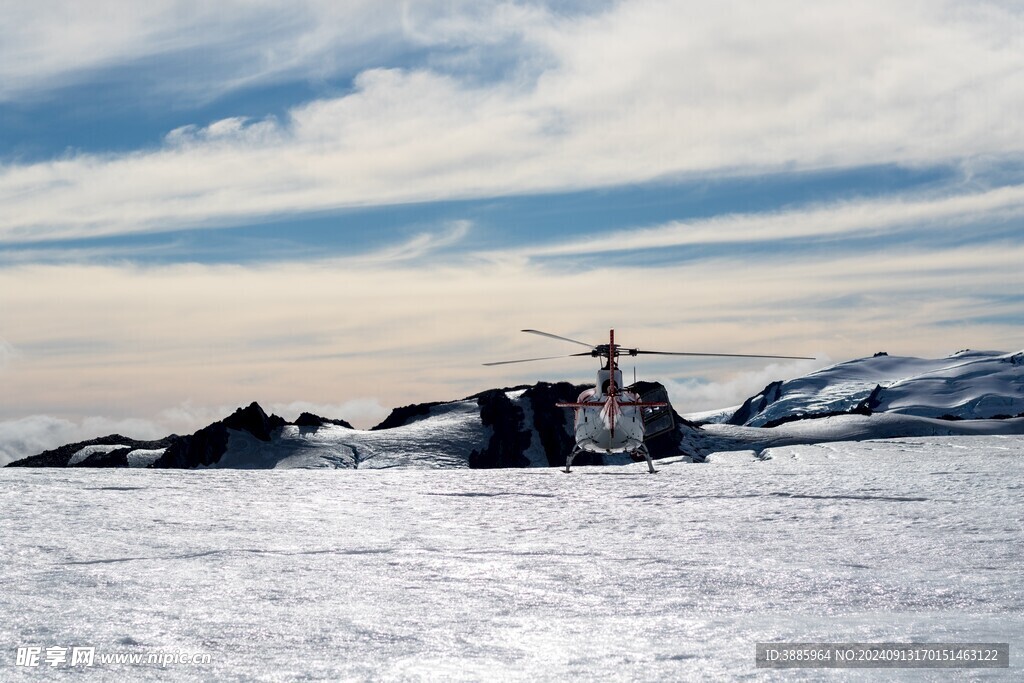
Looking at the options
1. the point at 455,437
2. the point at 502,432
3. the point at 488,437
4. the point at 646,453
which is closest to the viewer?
the point at 646,453

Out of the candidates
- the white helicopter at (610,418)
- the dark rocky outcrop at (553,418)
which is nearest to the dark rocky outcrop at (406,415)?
the dark rocky outcrop at (553,418)

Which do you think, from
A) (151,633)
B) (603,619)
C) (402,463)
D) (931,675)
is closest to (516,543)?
(603,619)

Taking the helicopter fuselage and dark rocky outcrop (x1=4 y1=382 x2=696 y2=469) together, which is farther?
dark rocky outcrop (x1=4 y1=382 x2=696 y2=469)

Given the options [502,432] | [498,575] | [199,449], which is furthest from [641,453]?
[502,432]

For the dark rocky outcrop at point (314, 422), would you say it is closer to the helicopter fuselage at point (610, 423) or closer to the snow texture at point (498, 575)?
the helicopter fuselage at point (610, 423)

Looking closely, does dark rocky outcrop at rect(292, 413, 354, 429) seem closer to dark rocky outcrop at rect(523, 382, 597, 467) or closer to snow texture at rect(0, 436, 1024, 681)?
dark rocky outcrop at rect(523, 382, 597, 467)

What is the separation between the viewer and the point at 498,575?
12.2 meters

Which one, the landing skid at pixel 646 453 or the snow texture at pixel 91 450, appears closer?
the landing skid at pixel 646 453

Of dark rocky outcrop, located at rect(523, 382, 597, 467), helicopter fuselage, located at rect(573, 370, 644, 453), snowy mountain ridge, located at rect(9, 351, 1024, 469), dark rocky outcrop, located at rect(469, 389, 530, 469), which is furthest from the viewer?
dark rocky outcrop, located at rect(523, 382, 597, 467)

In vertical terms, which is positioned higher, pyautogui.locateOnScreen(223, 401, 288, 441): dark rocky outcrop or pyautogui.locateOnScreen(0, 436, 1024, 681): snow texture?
pyautogui.locateOnScreen(223, 401, 288, 441): dark rocky outcrop

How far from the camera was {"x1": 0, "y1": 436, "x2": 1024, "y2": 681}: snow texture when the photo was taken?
890 centimetres

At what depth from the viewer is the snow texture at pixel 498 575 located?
8.90 metres

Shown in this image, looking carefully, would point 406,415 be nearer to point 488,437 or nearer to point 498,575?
point 488,437

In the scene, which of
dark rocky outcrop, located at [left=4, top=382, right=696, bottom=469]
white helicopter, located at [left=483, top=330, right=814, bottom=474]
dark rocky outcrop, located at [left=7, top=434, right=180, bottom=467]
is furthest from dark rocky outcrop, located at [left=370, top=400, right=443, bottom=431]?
white helicopter, located at [left=483, top=330, right=814, bottom=474]
